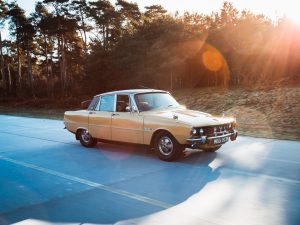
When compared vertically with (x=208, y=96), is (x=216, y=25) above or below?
above

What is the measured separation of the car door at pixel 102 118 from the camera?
31.9 feet

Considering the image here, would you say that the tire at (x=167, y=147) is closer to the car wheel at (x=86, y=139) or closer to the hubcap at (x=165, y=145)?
the hubcap at (x=165, y=145)

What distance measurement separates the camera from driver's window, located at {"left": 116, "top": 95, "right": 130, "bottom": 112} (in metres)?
9.38

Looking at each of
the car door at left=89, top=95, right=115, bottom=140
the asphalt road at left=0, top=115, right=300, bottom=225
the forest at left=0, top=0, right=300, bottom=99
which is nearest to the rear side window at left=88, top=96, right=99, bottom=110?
the car door at left=89, top=95, right=115, bottom=140

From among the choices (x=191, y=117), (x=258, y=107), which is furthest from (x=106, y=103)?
(x=258, y=107)

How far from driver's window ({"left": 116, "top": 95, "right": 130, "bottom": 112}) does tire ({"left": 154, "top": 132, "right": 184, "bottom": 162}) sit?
1444 mm

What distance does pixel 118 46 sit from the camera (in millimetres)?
34719

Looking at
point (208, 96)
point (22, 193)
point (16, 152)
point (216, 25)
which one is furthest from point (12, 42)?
point (22, 193)

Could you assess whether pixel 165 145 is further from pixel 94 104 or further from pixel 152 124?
pixel 94 104

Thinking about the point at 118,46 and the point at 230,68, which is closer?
the point at 230,68

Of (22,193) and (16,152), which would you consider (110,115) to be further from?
(22,193)

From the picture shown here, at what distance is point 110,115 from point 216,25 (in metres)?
24.5

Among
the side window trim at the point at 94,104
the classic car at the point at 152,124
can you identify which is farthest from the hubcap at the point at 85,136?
the side window trim at the point at 94,104

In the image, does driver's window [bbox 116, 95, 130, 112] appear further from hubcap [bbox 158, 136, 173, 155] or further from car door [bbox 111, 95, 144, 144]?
hubcap [bbox 158, 136, 173, 155]
